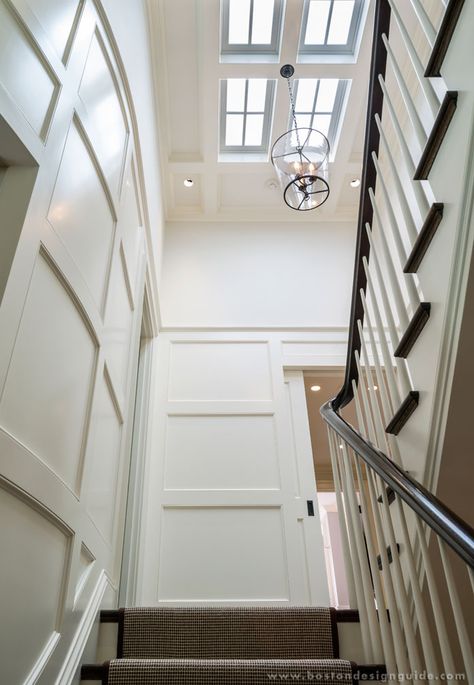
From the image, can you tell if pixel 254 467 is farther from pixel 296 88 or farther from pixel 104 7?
pixel 296 88

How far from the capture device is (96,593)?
1990mm

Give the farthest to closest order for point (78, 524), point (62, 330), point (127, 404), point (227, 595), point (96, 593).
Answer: point (227, 595)
point (127, 404)
point (96, 593)
point (78, 524)
point (62, 330)

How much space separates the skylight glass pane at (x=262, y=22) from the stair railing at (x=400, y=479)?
6.71 ft

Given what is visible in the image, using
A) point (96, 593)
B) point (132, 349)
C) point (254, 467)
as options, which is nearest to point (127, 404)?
point (132, 349)

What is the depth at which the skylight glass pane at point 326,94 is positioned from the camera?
14.0ft

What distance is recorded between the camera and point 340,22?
12.8 feet

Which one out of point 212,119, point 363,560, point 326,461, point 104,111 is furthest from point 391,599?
point 326,461

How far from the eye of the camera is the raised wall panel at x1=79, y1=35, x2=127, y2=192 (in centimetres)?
203

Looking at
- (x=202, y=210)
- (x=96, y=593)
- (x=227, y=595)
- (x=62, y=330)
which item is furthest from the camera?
(x=202, y=210)

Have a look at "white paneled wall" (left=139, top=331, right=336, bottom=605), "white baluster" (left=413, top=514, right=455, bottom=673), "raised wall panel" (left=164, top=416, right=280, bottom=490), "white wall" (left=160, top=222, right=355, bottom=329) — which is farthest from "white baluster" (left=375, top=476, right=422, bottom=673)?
"white wall" (left=160, top=222, right=355, bottom=329)

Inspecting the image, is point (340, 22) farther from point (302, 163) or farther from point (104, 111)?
point (104, 111)

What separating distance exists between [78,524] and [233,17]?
3834 mm

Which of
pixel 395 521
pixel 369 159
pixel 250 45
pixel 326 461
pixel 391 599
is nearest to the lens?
pixel 391 599

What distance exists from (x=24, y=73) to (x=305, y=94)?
342cm
